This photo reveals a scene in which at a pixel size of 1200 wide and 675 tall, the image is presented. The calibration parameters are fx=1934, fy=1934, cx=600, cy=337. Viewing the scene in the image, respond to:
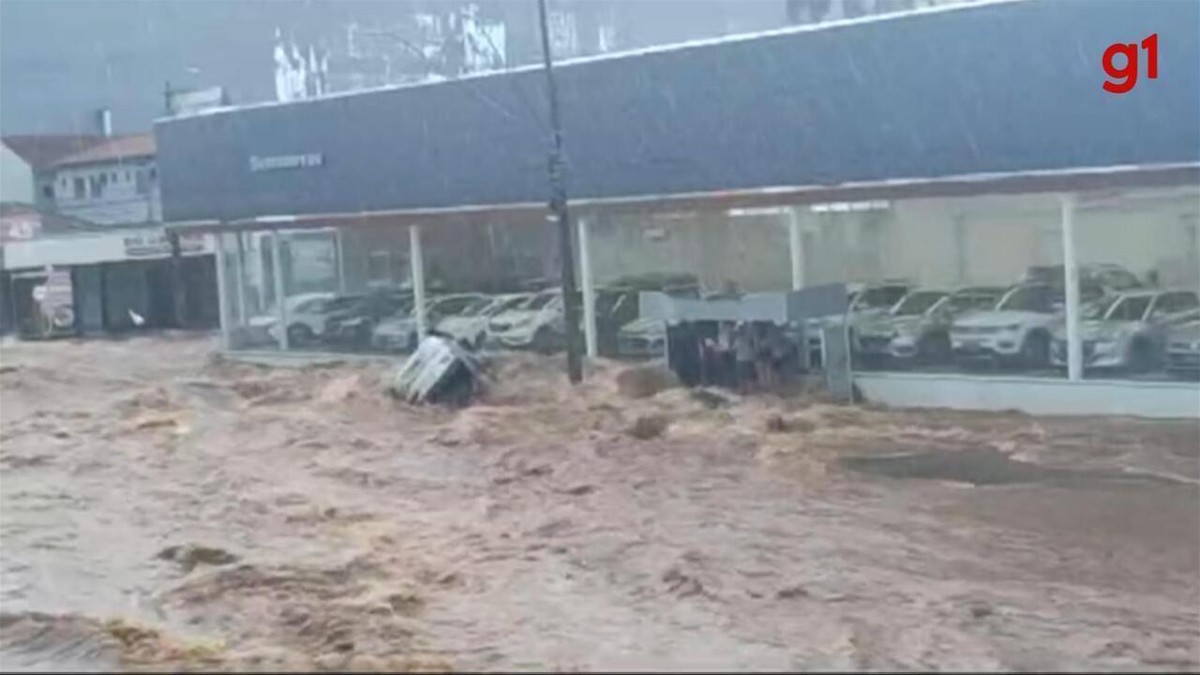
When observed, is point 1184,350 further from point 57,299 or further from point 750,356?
point 57,299

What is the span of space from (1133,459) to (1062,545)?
Answer: 5.34m

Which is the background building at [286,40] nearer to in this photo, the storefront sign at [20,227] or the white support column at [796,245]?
the storefront sign at [20,227]

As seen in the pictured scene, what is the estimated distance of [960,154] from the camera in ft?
86.2

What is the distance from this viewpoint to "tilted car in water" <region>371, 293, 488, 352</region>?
3622 centimetres

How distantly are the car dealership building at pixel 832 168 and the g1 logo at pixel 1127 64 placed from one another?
0.09 meters

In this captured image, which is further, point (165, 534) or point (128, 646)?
point (165, 534)

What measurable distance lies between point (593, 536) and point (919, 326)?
11.9m

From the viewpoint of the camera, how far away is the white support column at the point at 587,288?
32062 mm

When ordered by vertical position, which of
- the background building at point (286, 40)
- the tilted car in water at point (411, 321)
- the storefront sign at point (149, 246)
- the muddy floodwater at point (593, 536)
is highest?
the background building at point (286, 40)

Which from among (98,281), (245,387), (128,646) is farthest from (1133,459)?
(98,281)

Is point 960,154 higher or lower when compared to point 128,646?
higher

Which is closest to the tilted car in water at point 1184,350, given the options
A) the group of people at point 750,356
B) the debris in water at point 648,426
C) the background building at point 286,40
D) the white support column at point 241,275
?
the group of people at point 750,356

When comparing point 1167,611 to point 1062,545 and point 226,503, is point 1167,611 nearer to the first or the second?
point 1062,545

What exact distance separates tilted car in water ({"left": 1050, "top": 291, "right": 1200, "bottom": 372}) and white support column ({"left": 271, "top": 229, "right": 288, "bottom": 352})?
66.2 feet
